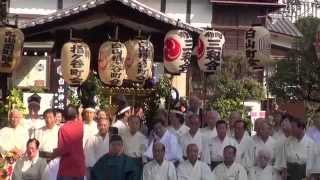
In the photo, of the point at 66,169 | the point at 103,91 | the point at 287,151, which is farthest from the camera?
the point at 103,91

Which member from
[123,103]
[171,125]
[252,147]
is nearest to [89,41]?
[123,103]

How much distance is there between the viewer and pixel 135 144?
10.3 meters

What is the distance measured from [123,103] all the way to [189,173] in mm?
4486

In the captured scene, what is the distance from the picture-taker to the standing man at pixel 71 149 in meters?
8.77

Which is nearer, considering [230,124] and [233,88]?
[230,124]

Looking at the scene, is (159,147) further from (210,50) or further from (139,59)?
(210,50)

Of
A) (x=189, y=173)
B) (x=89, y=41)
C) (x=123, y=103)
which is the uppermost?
(x=89, y=41)

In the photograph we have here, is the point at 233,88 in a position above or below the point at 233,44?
below

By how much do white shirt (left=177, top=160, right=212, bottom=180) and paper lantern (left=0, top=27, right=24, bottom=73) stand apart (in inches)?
210

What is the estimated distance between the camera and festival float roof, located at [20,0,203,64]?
15.1 m

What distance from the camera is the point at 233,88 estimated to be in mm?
21609

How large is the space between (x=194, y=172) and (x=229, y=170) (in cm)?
56

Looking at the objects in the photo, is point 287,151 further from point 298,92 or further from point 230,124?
point 298,92

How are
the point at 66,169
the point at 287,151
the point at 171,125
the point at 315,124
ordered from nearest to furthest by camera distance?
the point at 66,169 → the point at 287,151 → the point at 171,125 → the point at 315,124
